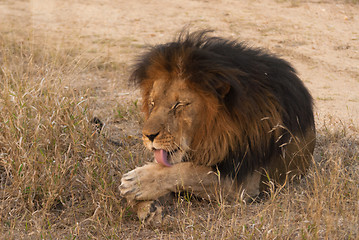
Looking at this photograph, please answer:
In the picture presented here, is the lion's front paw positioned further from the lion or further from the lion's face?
the lion's face

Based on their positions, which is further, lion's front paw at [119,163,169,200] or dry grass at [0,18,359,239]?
lion's front paw at [119,163,169,200]

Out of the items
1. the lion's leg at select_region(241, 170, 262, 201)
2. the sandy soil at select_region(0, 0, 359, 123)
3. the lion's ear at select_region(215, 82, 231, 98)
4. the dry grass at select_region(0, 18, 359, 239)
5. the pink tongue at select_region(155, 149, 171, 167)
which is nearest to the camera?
the dry grass at select_region(0, 18, 359, 239)

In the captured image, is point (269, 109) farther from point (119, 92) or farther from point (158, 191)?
point (119, 92)

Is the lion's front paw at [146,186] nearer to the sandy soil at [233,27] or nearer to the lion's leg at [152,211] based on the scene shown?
the lion's leg at [152,211]

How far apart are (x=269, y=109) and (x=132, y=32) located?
4875 mm

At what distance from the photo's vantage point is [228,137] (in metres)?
3.04

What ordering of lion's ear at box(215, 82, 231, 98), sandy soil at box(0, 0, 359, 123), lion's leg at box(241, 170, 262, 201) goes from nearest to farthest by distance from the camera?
lion's ear at box(215, 82, 231, 98) < lion's leg at box(241, 170, 262, 201) < sandy soil at box(0, 0, 359, 123)

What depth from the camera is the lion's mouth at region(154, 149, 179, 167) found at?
3047 mm

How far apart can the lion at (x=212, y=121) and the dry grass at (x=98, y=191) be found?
17 cm

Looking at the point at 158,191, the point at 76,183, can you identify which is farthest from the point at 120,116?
the point at 158,191

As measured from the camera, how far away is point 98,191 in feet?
11.1

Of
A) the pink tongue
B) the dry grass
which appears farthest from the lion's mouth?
the dry grass

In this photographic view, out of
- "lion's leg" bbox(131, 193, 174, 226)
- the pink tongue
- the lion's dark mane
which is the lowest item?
"lion's leg" bbox(131, 193, 174, 226)

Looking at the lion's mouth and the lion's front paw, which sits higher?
the lion's mouth
